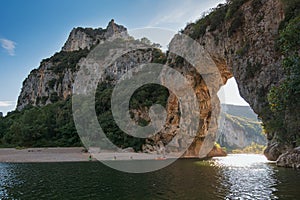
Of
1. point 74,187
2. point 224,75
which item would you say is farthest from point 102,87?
point 74,187

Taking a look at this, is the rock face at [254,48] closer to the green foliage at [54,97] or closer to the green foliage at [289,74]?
the green foliage at [289,74]

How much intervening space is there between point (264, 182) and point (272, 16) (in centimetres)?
1920

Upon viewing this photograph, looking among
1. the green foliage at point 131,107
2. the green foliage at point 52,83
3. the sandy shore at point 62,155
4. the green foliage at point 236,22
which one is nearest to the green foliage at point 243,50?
the green foliage at point 236,22

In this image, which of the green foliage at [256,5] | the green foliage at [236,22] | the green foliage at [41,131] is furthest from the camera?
the green foliage at [41,131]

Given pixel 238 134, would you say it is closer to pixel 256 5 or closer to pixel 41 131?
pixel 41 131

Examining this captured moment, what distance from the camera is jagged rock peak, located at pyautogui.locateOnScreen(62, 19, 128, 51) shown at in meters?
101

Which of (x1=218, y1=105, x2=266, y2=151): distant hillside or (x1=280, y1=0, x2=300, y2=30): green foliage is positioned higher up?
(x1=280, y1=0, x2=300, y2=30): green foliage

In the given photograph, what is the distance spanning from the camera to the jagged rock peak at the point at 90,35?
10138 centimetres

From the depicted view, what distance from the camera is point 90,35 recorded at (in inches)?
4245

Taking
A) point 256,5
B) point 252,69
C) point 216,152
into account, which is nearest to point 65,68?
point 216,152

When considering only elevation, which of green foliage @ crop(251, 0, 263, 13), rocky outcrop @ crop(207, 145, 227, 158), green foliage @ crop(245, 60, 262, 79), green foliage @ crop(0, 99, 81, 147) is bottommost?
rocky outcrop @ crop(207, 145, 227, 158)

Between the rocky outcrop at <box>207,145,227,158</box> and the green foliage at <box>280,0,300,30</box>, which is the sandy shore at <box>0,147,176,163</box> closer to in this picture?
the rocky outcrop at <box>207,145,227,158</box>

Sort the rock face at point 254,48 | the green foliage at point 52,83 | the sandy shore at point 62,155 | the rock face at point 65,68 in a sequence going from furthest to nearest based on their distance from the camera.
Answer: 1. the green foliage at point 52,83
2. the rock face at point 65,68
3. the sandy shore at point 62,155
4. the rock face at point 254,48

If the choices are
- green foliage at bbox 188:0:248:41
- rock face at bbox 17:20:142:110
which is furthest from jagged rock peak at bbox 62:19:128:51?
green foliage at bbox 188:0:248:41
